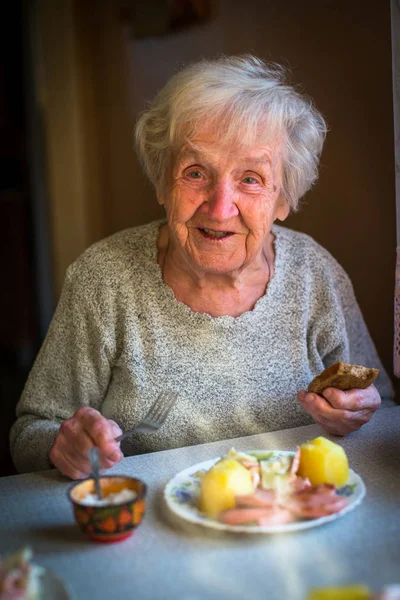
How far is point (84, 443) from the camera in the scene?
1260 millimetres

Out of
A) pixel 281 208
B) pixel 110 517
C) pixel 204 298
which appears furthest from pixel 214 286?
pixel 110 517

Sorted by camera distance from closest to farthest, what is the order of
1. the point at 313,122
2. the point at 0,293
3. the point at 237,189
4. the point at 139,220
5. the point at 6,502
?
the point at 6,502 < the point at 237,189 < the point at 313,122 < the point at 139,220 < the point at 0,293

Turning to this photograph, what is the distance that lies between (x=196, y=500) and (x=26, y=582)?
1.17 feet

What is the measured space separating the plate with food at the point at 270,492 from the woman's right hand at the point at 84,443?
0.13m

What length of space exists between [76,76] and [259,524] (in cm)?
327

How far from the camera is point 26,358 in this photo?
4820mm

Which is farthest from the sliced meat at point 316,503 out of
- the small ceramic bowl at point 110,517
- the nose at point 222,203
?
the nose at point 222,203

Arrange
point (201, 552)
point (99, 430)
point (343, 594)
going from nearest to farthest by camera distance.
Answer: point (343, 594) → point (201, 552) → point (99, 430)

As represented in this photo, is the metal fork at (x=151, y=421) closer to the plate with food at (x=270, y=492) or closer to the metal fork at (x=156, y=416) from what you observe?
the metal fork at (x=156, y=416)

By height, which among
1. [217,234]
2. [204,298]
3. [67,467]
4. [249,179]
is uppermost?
[249,179]

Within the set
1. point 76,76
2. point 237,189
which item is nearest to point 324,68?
point 237,189

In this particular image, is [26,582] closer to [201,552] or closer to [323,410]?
[201,552]

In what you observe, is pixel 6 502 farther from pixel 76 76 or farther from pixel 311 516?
pixel 76 76

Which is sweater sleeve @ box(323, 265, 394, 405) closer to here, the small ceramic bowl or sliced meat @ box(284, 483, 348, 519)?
sliced meat @ box(284, 483, 348, 519)
